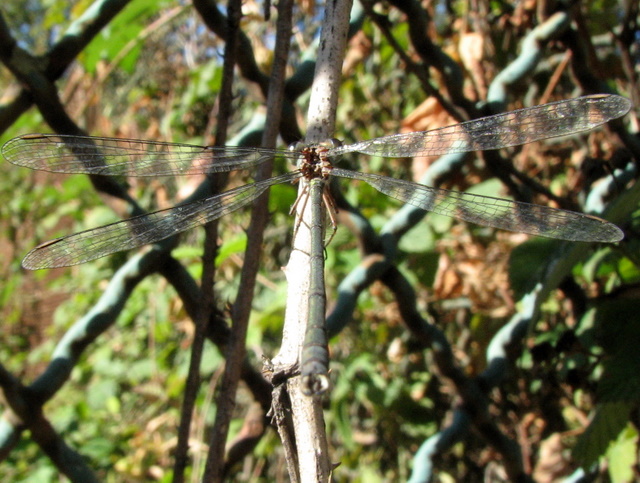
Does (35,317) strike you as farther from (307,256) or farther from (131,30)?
(307,256)

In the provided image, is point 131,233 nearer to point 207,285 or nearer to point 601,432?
point 207,285

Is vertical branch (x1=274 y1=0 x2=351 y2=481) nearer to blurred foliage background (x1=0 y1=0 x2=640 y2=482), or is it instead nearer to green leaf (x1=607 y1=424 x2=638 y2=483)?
blurred foliage background (x1=0 y1=0 x2=640 y2=482)

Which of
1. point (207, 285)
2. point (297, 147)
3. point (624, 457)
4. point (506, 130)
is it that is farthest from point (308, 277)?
point (624, 457)

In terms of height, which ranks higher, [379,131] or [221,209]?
[379,131]

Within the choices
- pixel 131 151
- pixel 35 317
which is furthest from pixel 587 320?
pixel 35 317

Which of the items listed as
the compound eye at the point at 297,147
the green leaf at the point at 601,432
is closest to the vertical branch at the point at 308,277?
the compound eye at the point at 297,147

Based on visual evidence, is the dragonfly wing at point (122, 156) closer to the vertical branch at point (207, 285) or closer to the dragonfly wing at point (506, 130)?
the vertical branch at point (207, 285)

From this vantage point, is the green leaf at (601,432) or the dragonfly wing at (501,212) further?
the green leaf at (601,432)
